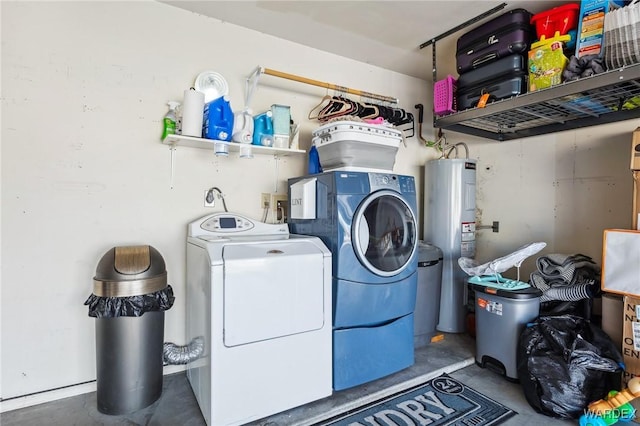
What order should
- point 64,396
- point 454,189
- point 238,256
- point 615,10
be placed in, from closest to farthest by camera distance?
point 238,256 → point 615,10 → point 64,396 → point 454,189

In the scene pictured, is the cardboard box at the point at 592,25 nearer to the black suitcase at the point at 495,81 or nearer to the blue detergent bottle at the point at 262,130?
the black suitcase at the point at 495,81

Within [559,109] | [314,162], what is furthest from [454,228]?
[314,162]

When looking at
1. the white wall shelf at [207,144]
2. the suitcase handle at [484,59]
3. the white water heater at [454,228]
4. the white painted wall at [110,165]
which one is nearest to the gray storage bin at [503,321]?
the white water heater at [454,228]

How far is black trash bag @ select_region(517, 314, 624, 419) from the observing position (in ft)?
5.69

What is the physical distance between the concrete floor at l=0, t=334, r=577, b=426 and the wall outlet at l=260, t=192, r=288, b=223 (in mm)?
1273

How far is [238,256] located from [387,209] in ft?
3.48

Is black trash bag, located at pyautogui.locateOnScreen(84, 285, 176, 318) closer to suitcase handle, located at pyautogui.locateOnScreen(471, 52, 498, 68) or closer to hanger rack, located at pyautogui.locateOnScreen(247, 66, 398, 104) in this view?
hanger rack, located at pyautogui.locateOnScreen(247, 66, 398, 104)

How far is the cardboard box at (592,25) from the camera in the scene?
6.09ft

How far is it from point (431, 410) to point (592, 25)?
2416mm

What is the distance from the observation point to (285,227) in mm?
2439

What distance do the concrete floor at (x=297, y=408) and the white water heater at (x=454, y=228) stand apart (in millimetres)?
606

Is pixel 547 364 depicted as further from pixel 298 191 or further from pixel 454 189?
pixel 298 191

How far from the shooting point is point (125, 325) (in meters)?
1.75

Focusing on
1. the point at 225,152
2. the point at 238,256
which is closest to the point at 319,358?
the point at 238,256
